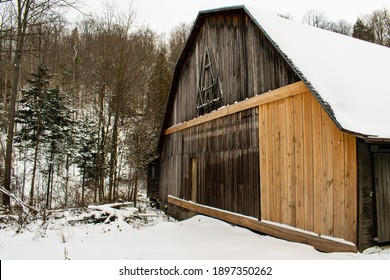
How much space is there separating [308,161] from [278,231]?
191cm

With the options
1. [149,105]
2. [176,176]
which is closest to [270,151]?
[176,176]

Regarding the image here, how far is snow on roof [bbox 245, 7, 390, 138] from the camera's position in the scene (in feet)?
17.2

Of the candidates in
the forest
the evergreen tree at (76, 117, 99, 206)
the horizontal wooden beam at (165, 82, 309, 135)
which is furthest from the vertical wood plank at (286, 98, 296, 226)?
the evergreen tree at (76, 117, 99, 206)

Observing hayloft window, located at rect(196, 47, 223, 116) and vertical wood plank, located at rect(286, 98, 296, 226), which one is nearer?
vertical wood plank, located at rect(286, 98, 296, 226)

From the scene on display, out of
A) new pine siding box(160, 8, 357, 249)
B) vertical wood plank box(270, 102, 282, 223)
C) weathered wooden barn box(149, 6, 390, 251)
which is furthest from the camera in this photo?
vertical wood plank box(270, 102, 282, 223)

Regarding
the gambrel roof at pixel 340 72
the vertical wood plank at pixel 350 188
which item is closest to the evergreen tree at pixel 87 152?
the gambrel roof at pixel 340 72

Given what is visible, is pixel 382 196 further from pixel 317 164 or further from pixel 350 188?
pixel 317 164

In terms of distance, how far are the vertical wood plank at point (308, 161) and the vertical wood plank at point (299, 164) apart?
86mm

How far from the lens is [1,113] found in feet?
92.5

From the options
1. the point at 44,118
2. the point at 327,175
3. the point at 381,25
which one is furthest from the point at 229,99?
the point at 381,25

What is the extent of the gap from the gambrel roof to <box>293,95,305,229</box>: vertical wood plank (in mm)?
806

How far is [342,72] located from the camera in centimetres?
648

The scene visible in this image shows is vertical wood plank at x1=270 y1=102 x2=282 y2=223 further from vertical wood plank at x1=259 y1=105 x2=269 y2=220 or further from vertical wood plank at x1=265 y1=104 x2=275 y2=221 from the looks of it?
vertical wood plank at x1=259 y1=105 x2=269 y2=220

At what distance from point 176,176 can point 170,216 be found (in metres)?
2.25
